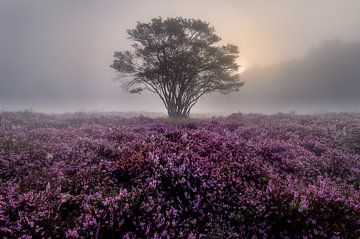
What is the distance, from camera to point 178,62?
2777 centimetres

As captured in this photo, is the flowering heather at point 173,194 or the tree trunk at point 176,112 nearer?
the flowering heather at point 173,194

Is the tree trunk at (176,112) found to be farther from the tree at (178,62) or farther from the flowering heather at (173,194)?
the flowering heather at (173,194)

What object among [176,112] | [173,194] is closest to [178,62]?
[176,112]

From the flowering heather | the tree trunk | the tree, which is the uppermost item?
the tree

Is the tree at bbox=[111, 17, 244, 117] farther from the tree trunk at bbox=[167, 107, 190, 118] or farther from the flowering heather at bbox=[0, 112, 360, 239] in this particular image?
the flowering heather at bbox=[0, 112, 360, 239]

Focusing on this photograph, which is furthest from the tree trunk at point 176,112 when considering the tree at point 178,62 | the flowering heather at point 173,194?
the flowering heather at point 173,194

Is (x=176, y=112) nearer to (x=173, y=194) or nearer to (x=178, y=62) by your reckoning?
(x=178, y=62)

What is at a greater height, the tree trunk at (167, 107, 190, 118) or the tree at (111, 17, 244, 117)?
the tree at (111, 17, 244, 117)

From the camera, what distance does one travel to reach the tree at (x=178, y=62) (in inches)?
1097

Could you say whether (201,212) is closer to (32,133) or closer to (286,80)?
(32,133)

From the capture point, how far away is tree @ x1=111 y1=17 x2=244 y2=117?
1097 inches

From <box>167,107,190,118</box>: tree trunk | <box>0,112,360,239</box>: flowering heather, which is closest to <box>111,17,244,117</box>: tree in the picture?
<box>167,107,190,118</box>: tree trunk

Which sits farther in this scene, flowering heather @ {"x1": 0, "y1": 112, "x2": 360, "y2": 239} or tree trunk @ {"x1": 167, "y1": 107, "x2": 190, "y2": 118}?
tree trunk @ {"x1": 167, "y1": 107, "x2": 190, "y2": 118}

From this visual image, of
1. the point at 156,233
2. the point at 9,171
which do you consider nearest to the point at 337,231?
the point at 156,233
